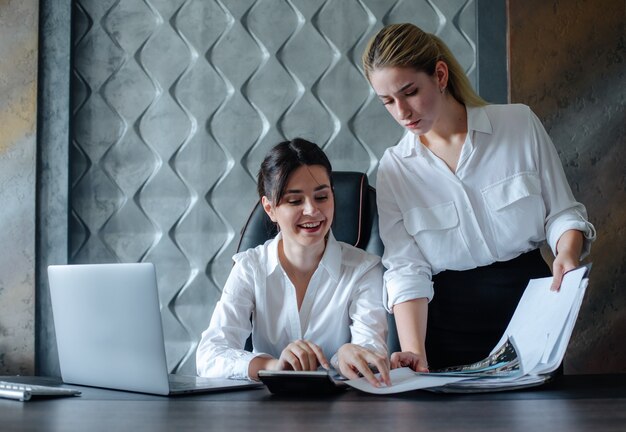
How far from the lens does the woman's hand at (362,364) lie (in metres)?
1.13

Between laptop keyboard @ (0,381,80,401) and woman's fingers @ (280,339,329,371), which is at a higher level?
woman's fingers @ (280,339,329,371)

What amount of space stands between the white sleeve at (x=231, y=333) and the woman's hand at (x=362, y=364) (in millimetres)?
251

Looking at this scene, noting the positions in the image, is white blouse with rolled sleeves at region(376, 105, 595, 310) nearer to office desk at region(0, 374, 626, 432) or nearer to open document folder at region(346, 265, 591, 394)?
open document folder at region(346, 265, 591, 394)

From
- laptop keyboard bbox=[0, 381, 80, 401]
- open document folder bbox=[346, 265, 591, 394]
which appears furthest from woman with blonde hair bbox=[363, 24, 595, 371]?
laptop keyboard bbox=[0, 381, 80, 401]

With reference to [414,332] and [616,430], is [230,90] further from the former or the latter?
[616,430]

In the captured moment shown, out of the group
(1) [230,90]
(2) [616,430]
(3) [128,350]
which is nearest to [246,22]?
(1) [230,90]

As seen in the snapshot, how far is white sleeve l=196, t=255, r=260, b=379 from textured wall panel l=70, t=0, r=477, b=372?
590mm

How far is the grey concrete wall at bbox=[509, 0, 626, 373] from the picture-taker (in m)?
2.14

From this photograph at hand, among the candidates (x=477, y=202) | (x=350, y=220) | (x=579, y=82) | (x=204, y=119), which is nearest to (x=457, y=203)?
(x=477, y=202)

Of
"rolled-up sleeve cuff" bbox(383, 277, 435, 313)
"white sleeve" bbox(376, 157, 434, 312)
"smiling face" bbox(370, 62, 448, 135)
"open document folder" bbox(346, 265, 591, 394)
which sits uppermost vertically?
"smiling face" bbox(370, 62, 448, 135)

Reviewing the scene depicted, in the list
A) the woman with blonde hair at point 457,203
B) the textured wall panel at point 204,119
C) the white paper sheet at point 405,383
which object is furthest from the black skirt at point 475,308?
the textured wall panel at point 204,119

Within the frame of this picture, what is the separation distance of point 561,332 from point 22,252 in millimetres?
1663

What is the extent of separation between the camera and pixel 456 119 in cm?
170

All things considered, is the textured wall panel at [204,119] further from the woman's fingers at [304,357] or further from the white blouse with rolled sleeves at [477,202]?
the woman's fingers at [304,357]
